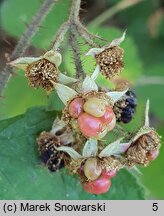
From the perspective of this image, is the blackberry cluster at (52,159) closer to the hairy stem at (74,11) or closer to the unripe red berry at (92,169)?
the unripe red berry at (92,169)

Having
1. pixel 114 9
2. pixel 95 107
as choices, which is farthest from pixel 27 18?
pixel 95 107

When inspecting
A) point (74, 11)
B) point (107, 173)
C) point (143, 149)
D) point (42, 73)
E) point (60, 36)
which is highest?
point (74, 11)

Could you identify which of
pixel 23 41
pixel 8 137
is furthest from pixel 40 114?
pixel 23 41

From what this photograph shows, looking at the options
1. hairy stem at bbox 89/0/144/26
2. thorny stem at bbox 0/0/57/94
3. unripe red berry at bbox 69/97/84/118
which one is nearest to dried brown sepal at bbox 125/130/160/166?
unripe red berry at bbox 69/97/84/118

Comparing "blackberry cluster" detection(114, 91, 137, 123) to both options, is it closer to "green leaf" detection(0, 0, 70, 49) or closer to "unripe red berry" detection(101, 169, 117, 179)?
"unripe red berry" detection(101, 169, 117, 179)

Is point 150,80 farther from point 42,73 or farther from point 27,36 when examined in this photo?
point 42,73
